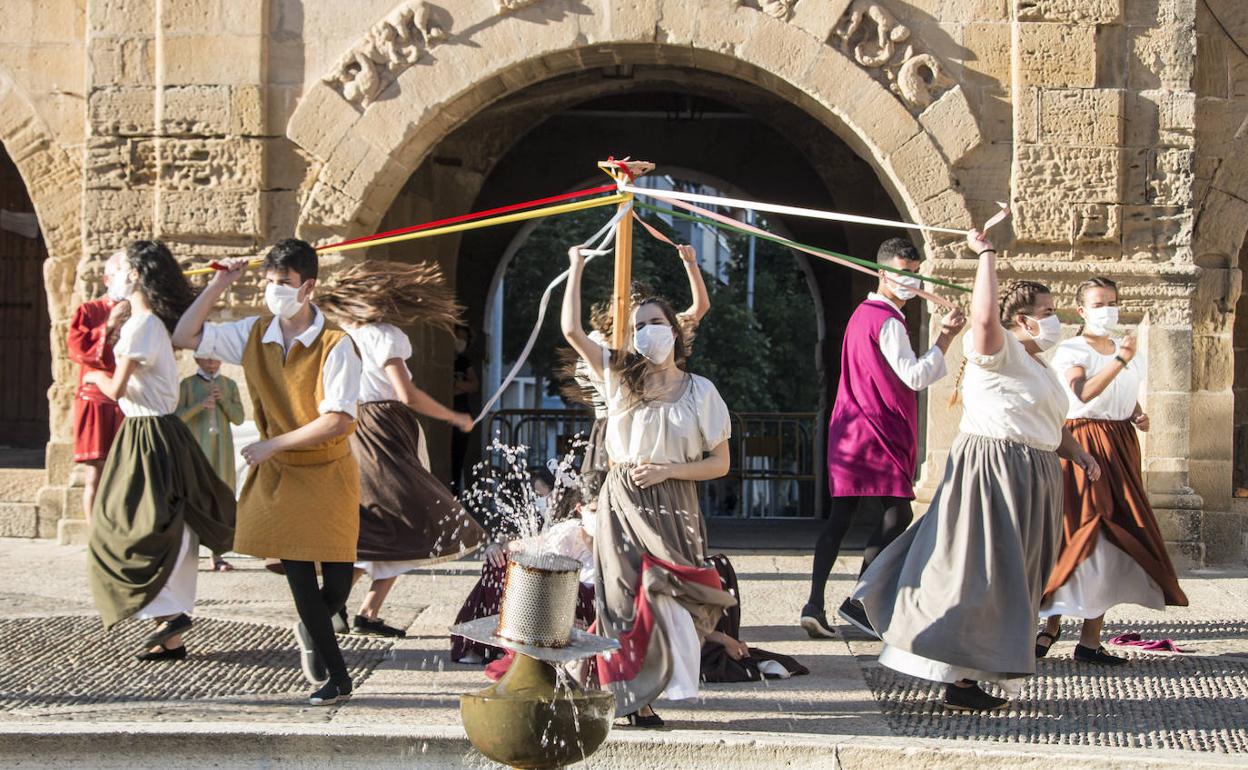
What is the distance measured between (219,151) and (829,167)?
662cm

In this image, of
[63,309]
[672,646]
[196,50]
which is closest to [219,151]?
[196,50]

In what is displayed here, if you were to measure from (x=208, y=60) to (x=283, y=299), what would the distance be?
4727 mm

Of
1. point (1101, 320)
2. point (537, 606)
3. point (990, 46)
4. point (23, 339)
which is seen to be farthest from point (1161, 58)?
point (23, 339)

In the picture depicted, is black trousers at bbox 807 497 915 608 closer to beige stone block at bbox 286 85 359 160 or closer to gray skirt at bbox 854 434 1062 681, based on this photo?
gray skirt at bbox 854 434 1062 681

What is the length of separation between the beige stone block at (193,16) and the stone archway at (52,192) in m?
1.25

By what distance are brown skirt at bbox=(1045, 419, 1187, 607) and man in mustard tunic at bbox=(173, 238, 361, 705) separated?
3.05m

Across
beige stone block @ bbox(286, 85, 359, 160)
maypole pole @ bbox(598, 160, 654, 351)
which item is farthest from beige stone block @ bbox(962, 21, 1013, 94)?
maypole pole @ bbox(598, 160, 654, 351)

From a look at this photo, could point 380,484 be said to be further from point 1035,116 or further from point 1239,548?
point 1239,548

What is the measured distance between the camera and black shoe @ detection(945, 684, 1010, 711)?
566 centimetres

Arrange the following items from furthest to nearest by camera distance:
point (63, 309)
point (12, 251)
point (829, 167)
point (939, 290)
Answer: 1. point (829, 167)
2. point (12, 251)
3. point (63, 309)
4. point (939, 290)

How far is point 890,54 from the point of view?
9.48 metres

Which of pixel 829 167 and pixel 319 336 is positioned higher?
pixel 829 167

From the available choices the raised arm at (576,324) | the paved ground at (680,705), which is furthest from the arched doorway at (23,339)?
the raised arm at (576,324)

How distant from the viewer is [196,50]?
31.7ft
